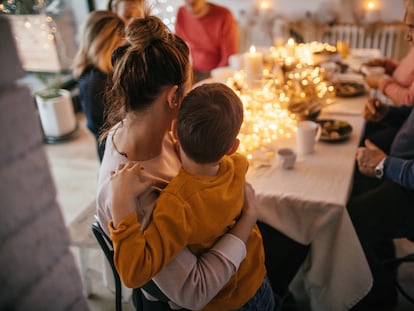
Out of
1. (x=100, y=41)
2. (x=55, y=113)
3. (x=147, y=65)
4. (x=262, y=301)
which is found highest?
(x=147, y=65)

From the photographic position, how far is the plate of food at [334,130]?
171 cm

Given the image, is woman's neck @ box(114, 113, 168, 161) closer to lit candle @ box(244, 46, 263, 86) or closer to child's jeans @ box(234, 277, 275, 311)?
child's jeans @ box(234, 277, 275, 311)

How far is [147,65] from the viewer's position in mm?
994

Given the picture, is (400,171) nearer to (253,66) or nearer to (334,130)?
(334,130)

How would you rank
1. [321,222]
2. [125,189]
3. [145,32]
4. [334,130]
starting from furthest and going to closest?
1. [334,130]
2. [321,222]
3. [145,32]
4. [125,189]

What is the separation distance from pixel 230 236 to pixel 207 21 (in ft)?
8.18

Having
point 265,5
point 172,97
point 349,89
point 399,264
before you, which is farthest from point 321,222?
point 265,5

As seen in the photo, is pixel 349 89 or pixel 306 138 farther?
pixel 349 89

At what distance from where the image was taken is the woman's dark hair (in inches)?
39.2

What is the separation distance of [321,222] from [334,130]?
22.7 inches

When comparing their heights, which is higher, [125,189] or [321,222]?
[125,189]

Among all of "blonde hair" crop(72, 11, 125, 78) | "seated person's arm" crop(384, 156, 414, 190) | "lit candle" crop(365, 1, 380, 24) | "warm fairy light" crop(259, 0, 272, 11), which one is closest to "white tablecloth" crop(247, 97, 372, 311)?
"seated person's arm" crop(384, 156, 414, 190)

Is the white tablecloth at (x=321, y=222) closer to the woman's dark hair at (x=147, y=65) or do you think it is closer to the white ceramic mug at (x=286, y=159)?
the white ceramic mug at (x=286, y=159)

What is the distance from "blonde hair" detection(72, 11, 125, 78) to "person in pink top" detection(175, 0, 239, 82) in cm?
116
